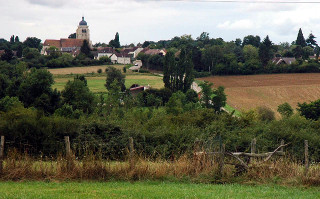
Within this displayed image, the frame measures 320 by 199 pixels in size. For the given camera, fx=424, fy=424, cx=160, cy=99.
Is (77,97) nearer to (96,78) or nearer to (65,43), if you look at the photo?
(96,78)

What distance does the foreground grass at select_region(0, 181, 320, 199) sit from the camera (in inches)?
382

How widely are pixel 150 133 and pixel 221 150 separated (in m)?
5.95

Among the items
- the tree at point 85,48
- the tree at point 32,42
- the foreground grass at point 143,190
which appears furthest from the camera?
the tree at point 32,42

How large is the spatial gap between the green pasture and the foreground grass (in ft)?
208

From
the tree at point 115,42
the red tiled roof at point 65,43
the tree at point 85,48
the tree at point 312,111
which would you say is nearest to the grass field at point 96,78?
the tree at point 85,48

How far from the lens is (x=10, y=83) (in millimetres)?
50375

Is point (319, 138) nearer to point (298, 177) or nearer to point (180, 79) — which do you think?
point (298, 177)

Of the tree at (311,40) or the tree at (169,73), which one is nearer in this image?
the tree at (169,73)

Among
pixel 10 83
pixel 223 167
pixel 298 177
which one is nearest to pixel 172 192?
pixel 223 167

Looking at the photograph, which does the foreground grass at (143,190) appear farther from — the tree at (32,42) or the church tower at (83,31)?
the church tower at (83,31)

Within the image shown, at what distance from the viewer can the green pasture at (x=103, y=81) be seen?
77062mm

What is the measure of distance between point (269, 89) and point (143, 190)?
7395 centimetres

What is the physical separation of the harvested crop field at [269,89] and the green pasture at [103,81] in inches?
489

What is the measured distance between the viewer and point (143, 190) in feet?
34.0
